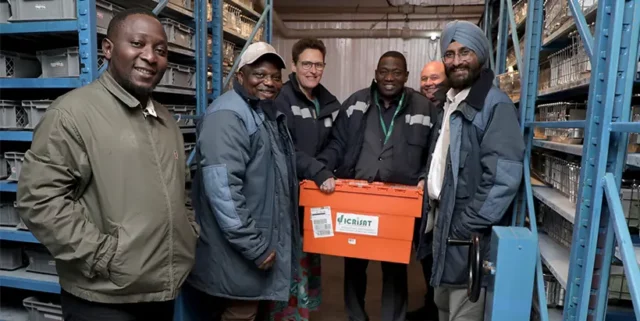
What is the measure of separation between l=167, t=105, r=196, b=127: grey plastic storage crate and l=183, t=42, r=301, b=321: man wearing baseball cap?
55.0 inches

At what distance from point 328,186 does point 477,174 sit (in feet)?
2.75

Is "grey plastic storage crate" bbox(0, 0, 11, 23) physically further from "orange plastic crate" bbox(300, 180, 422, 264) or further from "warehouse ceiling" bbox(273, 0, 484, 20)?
"warehouse ceiling" bbox(273, 0, 484, 20)

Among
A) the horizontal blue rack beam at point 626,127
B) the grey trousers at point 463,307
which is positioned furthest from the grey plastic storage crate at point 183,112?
the horizontal blue rack beam at point 626,127

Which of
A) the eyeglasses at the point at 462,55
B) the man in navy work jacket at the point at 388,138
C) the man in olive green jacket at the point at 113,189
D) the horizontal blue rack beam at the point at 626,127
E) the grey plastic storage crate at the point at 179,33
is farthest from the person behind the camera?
the grey plastic storage crate at the point at 179,33

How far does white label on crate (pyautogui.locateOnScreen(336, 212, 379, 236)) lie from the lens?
7.81ft

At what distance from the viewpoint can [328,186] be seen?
2.41 m

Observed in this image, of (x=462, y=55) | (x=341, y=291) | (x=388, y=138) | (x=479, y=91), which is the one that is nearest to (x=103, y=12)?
(x=388, y=138)

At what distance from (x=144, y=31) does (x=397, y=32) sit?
5.29 m

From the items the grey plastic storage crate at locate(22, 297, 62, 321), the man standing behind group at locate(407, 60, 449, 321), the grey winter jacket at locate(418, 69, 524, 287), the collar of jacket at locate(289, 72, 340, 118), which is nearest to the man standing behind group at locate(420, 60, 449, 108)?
the man standing behind group at locate(407, 60, 449, 321)

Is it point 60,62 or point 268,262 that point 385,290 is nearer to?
point 268,262

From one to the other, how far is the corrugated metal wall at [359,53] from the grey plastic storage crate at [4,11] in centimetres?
449

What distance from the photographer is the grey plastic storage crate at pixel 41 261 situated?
259cm

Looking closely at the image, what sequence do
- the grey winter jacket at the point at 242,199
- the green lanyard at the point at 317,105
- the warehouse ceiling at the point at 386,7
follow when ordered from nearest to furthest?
1. the grey winter jacket at the point at 242,199
2. the green lanyard at the point at 317,105
3. the warehouse ceiling at the point at 386,7

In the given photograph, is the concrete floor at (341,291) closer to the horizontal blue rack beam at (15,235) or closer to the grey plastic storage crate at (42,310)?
the grey plastic storage crate at (42,310)
